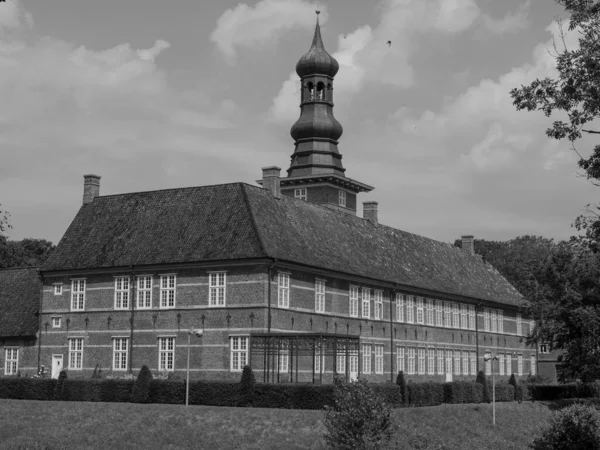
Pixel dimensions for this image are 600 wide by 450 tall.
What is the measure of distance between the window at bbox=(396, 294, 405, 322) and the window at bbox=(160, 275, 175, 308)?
47.7 ft

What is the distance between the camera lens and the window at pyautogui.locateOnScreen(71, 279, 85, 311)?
44.7 m

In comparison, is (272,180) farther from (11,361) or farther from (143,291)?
(11,361)

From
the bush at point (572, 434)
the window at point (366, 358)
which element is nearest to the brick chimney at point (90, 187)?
the window at point (366, 358)

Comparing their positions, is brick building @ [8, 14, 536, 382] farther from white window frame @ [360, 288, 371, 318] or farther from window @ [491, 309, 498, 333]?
window @ [491, 309, 498, 333]

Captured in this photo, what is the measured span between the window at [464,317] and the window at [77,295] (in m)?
25.3

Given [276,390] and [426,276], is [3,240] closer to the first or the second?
[426,276]

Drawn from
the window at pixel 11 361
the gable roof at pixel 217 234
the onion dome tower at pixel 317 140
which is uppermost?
the onion dome tower at pixel 317 140

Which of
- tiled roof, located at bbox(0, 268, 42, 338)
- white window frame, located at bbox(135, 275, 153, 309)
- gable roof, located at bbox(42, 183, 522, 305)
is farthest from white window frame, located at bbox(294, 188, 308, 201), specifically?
white window frame, located at bbox(135, 275, 153, 309)

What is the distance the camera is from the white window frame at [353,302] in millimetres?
46844

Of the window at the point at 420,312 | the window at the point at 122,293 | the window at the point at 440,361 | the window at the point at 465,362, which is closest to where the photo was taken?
the window at the point at 122,293

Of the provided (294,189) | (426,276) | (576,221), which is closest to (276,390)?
(576,221)

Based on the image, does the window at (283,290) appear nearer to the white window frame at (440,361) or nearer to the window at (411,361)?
the window at (411,361)

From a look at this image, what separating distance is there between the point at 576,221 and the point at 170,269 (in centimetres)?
2178

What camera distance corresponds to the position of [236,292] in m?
40.4
